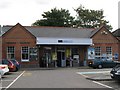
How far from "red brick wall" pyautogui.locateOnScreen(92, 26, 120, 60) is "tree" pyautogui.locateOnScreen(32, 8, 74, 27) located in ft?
93.3

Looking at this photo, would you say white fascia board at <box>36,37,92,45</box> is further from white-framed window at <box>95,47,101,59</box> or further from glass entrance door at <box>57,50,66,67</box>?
glass entrance door at <box>57,50,66,67</box>

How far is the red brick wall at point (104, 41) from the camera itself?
47406 mm

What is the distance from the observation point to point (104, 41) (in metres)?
47.8

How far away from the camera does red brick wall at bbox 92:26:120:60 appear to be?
156 feet

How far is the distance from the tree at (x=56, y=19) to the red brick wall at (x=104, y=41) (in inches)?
1120

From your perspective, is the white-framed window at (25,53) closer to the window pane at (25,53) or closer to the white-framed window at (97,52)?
the window pane at (25,53)

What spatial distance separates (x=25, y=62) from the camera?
4406 cm

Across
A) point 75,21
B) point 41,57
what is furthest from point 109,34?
point 75,21

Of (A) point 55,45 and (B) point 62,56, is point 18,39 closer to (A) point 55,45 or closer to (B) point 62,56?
(A) point 55,45

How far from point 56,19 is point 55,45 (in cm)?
3195

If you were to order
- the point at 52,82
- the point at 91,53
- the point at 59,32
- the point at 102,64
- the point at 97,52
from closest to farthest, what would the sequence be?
1. the point at 52,82
2. the point at 102,64
3. the point at 91,53
4. the point at 97,52
5. the point at 59,32

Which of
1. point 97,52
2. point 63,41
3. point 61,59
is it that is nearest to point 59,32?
point 63,41

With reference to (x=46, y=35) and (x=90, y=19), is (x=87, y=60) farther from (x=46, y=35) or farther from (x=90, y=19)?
(x=90, y=19)

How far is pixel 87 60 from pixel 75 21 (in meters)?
34.1
